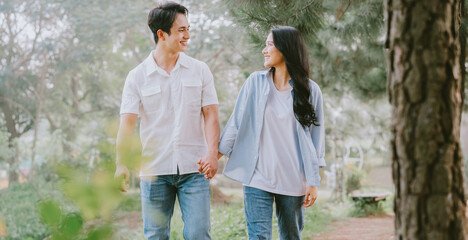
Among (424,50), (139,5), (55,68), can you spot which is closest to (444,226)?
(424,50)

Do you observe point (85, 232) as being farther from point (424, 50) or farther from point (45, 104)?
point (45, 104)


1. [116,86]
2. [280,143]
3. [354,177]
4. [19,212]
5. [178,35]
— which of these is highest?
[116,86]

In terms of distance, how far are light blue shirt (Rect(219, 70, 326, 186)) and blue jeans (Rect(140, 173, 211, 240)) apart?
20 cm

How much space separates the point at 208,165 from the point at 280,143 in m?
0.40

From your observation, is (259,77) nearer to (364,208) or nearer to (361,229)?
(361,229)

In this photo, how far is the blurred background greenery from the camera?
0.57 metres

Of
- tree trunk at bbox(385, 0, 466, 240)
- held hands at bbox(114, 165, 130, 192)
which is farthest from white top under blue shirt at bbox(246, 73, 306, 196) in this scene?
held hands at bbox(114, 165, 130, 192)

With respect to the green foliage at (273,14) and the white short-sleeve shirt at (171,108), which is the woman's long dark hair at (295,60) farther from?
the green foliage at (273,14)

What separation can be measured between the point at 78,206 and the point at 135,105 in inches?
75.4

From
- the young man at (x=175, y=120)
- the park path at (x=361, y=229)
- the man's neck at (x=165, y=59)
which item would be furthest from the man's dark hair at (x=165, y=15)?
the park path at (x=361, y=229)

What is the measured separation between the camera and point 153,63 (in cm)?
247

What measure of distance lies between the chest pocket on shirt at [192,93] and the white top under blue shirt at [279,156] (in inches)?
14.6

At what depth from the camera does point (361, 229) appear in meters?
6.38

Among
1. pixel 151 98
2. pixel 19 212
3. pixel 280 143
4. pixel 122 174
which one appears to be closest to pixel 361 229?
pixel 280 143
